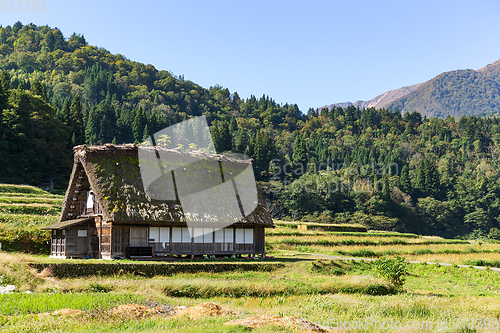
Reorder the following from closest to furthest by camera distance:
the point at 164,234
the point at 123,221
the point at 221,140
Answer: the point at 123,221 → the point at 164,234 → the point at 221,140

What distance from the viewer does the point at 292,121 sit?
14812 centimetres

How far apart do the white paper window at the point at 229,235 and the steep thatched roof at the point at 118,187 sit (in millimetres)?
1045

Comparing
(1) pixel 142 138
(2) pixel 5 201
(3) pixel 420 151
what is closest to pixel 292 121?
A: (3) pixel 420 151

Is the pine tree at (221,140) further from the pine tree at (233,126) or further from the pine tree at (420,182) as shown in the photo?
the pine tree at (420,182)

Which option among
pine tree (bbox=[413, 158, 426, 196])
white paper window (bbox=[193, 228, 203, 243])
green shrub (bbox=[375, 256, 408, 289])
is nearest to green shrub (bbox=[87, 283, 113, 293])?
white paper window (bbox=[193, 228, 203, 243])

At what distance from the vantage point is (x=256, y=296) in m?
17.1

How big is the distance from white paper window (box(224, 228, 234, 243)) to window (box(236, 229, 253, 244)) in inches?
14.0

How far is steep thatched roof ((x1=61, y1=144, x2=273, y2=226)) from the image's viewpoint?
22.5 m

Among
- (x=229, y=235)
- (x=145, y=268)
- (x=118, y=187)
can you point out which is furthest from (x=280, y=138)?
(x=145, y=268)

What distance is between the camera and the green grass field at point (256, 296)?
10.8 m

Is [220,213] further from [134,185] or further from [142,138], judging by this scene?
[142,138]

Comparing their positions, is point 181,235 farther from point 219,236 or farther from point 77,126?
point 77,126

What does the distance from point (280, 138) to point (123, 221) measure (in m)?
101

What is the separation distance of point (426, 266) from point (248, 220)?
11165 mm
